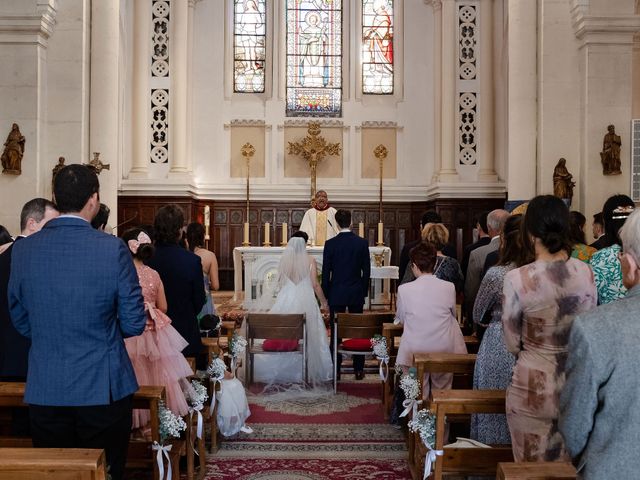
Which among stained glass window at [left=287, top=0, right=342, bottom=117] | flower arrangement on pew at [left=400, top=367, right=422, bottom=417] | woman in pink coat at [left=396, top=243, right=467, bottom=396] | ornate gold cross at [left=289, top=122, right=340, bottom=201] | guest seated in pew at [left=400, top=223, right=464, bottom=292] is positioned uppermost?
stained glass window at [left=287, top=0, right=342, bottom=117]

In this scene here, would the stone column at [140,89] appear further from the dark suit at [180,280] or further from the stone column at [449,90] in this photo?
the dark suit at [180,280]

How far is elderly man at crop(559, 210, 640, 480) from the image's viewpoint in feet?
6.77

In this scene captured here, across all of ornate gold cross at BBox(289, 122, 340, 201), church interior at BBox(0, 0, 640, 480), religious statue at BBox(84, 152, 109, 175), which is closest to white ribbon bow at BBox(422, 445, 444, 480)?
church interior at BBox(0, 0, 640, 480)

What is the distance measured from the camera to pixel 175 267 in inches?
206

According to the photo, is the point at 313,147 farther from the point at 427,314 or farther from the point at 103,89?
the point at 427,314

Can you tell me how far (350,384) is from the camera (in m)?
8.23

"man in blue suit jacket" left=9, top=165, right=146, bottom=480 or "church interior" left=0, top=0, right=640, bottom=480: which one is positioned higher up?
"church interior" left=0, top=0, right=640, bottom=480

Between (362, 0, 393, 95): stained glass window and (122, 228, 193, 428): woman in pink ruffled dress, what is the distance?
46.8 feet

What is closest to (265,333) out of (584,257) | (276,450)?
(276,450)

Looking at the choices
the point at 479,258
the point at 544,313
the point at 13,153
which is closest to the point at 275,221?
the point at 13,153

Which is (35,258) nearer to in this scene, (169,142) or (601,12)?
(601,12)

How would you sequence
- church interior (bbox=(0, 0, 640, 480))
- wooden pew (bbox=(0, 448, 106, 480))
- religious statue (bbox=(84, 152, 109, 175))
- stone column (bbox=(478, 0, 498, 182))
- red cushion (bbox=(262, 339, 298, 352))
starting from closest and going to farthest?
wooden pew (bbox=(0, 448, 106, 480)), red cushion (bbox=(262, 339, 298, 352)), religious statue (bbox=(84, 152, 109, 175)), church interior (bbox=(0, 0, 640, 480)), stone column (bbox=(478, 0, 498, 182))

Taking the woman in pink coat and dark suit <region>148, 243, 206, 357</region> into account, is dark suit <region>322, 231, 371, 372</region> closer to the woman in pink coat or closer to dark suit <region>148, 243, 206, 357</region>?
the woman in pink coat

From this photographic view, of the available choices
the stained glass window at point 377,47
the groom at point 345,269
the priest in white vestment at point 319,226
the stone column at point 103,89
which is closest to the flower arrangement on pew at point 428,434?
the groom at point 345,269
